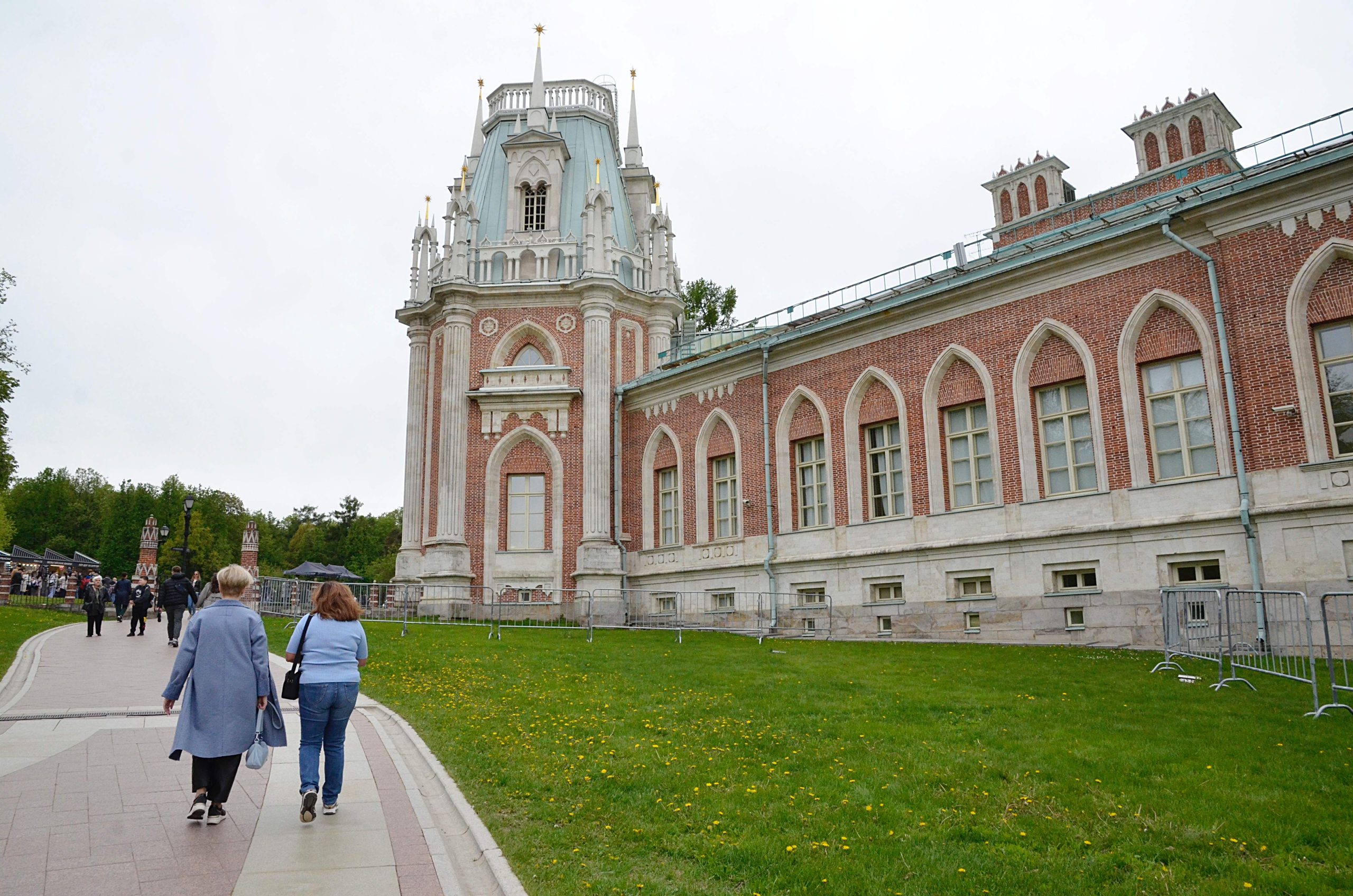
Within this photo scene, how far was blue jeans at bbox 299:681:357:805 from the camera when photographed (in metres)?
7.16

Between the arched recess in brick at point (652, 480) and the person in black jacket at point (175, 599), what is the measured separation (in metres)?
13.5

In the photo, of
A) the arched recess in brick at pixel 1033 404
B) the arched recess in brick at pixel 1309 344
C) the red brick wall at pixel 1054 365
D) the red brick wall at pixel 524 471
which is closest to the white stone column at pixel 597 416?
the red brick wall at pixel 524 471

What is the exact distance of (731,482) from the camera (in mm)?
28047

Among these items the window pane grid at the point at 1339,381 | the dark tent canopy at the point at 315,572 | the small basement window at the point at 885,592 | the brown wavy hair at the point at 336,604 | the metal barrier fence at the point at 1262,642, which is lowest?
the metal barrier fence at the point at 1262,642

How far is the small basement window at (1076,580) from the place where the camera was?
63.2 ft

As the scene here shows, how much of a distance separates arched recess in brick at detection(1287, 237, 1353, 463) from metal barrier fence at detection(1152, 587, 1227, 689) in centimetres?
478

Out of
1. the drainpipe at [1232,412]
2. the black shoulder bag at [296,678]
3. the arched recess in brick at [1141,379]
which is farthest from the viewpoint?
the arched recess in brick at [1141,379]

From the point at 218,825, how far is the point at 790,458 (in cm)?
2042

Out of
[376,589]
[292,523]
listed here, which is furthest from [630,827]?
[292,523]

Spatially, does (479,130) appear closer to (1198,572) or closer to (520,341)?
(520,341)

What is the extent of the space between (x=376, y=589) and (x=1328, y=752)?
25092 millimetres

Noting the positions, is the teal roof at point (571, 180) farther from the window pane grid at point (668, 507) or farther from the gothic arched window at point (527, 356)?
the window pane grid at point (668, 507)

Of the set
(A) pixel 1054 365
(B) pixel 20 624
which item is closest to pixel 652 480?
(A) pixel 1054 365

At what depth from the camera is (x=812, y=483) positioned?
25.7m
